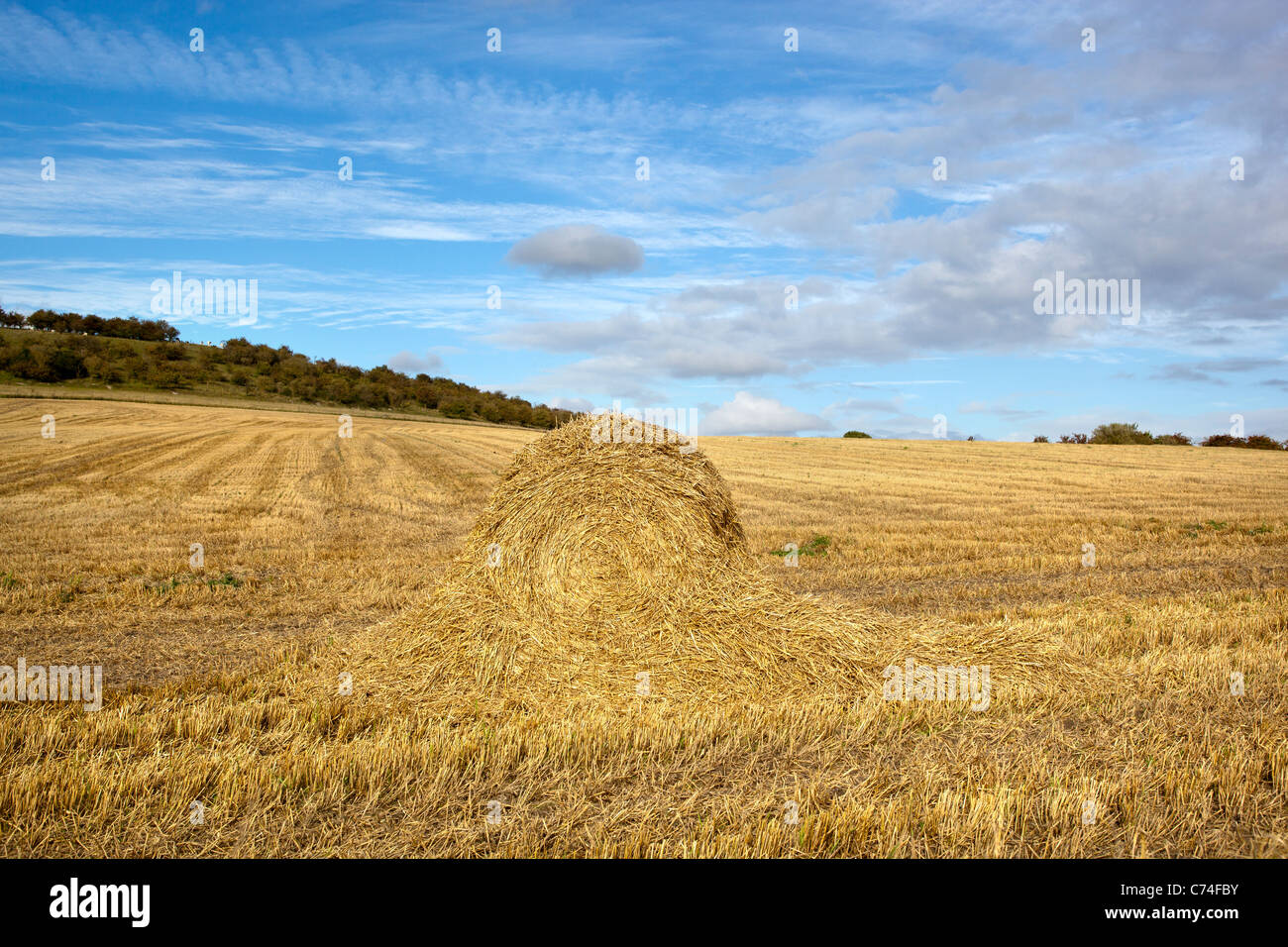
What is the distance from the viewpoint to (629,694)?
640 cm

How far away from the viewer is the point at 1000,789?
14.8 feet

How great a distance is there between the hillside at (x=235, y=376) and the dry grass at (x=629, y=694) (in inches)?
2342

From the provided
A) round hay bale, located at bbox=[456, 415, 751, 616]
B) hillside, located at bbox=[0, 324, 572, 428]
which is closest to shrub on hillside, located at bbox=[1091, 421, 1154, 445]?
hillside, located at bbox=[0, 324, 572, 428]

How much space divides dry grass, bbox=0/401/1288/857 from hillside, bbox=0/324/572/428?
5949 cm

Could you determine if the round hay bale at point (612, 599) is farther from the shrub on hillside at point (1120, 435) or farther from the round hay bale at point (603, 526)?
the shrub on hillside at point (1120, 435)

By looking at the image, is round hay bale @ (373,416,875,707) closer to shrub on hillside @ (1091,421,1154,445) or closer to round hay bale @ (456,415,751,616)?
round hay bale @ (456,415,751,616)

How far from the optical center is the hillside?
71312mm

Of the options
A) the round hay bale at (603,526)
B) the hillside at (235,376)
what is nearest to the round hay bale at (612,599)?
the round hay bale at (603,526)

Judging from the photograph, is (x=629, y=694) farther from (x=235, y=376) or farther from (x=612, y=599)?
(x=235, y=376)

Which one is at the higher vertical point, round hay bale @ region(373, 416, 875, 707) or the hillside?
the hillside

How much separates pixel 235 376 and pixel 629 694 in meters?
91.2
